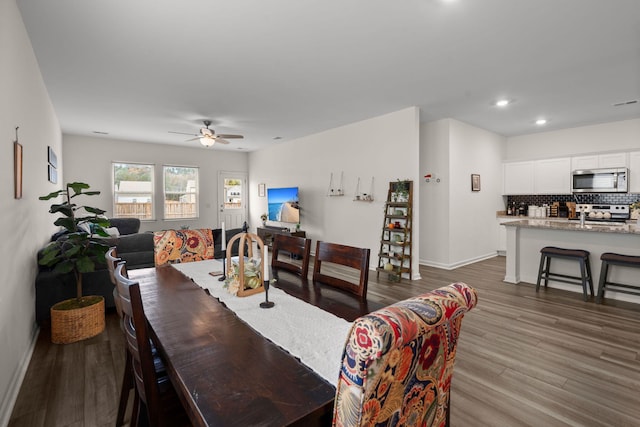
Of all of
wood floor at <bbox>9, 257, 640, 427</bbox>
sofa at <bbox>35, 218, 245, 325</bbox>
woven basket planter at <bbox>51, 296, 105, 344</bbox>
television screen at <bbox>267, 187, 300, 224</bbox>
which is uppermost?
television screen at <bbox>267, 187, 300, 224</bbox>

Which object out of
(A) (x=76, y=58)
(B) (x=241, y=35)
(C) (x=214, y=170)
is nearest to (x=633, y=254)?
(B) (x=241, y=35)

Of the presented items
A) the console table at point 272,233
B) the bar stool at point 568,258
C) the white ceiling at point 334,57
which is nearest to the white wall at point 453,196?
the white ceiling at point 334,57

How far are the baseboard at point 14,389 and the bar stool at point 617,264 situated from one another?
541 centimetres

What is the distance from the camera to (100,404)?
74.3 inches

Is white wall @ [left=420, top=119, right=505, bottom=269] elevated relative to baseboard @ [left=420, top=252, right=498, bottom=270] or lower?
elevated

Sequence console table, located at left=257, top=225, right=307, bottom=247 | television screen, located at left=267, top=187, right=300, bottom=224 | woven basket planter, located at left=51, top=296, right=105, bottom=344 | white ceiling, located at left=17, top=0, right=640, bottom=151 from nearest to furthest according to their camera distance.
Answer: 1. white ceiling, located at left=17, top=0, right=640, bottom=151
2. woven basket planter, located at left=51, top=296, right=105, bottom=344
3. console table, located at left=257, top=225, right=307, bottom=247
4. television screen, located at left=267, top=187, right=300, bottom=224

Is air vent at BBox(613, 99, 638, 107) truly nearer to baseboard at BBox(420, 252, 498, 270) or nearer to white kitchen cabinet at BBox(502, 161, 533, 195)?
white kitchen cabinet at BBox(502, 161, 533, 195)

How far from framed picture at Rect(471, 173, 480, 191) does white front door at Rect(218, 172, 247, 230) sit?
5951 millimetres

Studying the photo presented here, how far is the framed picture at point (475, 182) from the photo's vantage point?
18.9 ft

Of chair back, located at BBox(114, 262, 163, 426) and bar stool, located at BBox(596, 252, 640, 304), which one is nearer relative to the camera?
chair back, located at BBox(114, 262, 163, 426)

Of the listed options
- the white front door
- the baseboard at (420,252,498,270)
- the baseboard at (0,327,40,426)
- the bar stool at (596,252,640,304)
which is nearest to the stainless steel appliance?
the baseboard at (420,252,498,270)

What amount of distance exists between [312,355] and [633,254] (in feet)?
14.8

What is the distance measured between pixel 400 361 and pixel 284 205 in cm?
638

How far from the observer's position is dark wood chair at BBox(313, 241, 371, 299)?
1.65 meters
